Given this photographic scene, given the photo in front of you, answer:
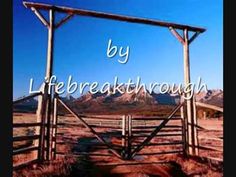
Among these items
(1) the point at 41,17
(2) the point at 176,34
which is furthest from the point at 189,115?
(1) the point at 41,17

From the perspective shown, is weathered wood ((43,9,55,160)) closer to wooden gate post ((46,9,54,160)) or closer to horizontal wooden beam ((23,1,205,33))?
wooden gate post ((46,9,54,160))

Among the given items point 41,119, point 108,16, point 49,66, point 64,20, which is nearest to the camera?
point 41,119

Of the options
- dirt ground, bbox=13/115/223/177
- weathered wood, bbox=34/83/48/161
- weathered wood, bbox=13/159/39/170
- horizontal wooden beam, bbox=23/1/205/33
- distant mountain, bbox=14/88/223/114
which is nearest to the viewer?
weathered wood, bbox=13/159/39/170

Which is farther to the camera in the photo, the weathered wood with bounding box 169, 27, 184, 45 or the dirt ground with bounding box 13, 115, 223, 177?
the weathered wood with bounding box 169, 27, 184, 45

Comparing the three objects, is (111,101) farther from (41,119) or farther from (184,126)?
(41,119)

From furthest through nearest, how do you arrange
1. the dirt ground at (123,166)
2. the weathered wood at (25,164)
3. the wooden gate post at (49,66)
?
1. the wooden gate post at (49,66)
2. the dirt ground at (123,166)
3. the weathered wood at (25,164)

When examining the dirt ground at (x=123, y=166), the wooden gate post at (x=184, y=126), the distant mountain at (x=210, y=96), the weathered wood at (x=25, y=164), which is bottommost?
the dirt ground at (x=123, y=166)

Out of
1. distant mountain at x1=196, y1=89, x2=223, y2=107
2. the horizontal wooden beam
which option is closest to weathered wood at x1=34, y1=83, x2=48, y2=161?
the horizontal wooden beam

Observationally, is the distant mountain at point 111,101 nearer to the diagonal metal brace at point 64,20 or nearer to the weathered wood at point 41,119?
the weathered wood at point 41,119

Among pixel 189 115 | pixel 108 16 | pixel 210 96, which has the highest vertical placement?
pixel 108 16

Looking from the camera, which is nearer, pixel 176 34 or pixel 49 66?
pixel 49 66

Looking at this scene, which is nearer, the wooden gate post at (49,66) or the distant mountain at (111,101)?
the wooden gate post at (49,66)

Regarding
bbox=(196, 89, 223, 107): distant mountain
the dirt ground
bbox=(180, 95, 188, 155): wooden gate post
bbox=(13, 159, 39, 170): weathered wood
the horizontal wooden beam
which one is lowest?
the dirt ground

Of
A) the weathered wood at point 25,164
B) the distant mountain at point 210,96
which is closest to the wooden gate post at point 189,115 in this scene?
the distant mountain at point 210,96
